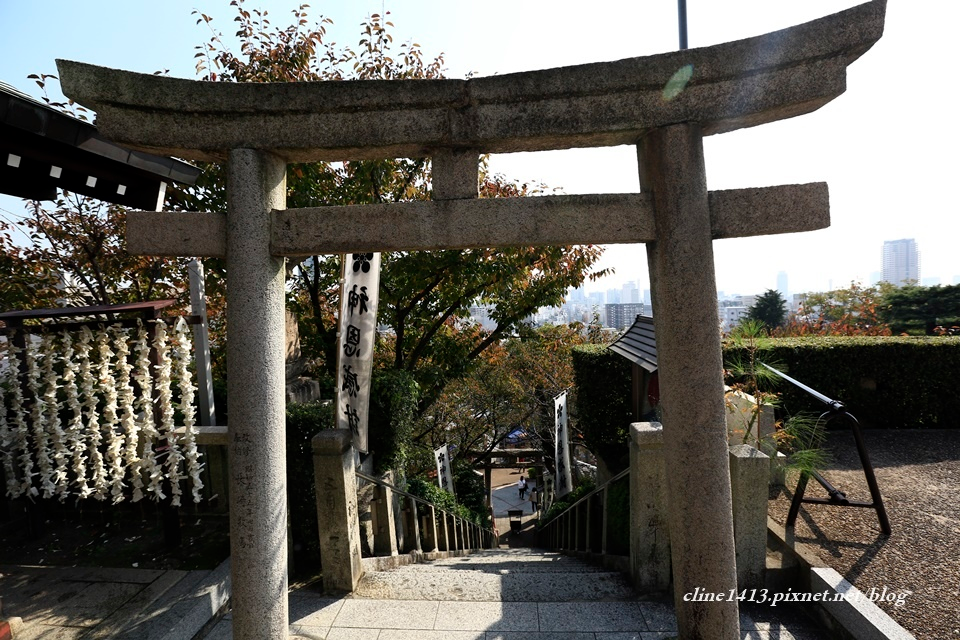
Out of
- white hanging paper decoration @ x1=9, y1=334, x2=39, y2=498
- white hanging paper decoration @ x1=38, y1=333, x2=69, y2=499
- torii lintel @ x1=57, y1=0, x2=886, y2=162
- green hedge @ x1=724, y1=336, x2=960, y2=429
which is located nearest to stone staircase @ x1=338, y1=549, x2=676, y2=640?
white hanging paper decoration @ x1=38, y1=333, x2=69, y2=499

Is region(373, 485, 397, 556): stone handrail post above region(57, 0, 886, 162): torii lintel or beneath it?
beneath

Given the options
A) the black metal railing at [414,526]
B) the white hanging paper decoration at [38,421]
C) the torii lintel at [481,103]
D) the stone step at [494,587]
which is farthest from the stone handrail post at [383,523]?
the torii lintel at [481,103]

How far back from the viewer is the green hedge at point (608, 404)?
28.6 feet

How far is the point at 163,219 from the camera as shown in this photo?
2.95 meters

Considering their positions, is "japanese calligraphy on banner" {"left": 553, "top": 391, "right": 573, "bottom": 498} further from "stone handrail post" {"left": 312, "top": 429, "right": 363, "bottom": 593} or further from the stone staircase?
"stone handrail post" {"left": 312, "top": 429, "right": 363, "bottom": 593}

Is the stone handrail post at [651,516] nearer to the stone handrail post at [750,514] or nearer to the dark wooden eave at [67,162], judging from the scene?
the stone handrail post at [750,514]

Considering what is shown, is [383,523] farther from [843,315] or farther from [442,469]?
[843,315]

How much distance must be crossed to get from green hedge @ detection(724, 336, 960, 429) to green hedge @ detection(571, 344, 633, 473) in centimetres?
186

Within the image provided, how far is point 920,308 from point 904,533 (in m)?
21.1

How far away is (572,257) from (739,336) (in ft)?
10.4

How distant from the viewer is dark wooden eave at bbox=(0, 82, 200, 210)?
140 inches

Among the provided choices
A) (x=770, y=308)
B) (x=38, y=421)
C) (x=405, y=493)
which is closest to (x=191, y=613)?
(x=38, y=421)

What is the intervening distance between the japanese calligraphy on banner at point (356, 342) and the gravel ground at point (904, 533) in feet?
14.8

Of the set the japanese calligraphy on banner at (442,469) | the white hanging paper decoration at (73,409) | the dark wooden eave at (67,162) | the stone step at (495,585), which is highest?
the dark wooden eave at (67,162)
